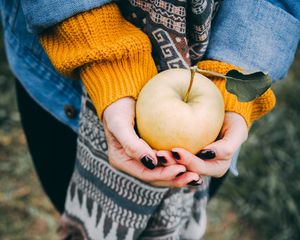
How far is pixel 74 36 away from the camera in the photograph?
2.46 ft

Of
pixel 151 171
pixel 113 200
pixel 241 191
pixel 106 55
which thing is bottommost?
pixel 241 191

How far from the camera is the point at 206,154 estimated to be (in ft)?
2.25

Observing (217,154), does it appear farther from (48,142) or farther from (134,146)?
(48,142)

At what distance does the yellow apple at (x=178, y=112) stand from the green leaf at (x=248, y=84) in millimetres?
35

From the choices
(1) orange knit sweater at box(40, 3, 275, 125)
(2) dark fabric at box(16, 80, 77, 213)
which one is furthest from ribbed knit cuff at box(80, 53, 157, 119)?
(2) dark fabric at box(16, 80, 77, 213)

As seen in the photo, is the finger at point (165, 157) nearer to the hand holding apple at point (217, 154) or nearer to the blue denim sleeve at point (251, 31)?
the hand holding apple at point (217, 154)

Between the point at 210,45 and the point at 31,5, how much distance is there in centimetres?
31

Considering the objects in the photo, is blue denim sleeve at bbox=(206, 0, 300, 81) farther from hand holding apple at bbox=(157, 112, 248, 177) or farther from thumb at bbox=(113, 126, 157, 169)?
thumb at bbox=(113, 126, 157, 169)

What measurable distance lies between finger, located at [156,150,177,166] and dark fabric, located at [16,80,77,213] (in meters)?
0.43

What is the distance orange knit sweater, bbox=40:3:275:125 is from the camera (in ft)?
2.40

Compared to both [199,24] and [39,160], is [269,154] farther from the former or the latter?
[199,24]

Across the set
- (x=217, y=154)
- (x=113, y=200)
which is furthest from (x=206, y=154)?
(x=113, y=200)

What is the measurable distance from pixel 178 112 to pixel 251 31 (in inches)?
9.8

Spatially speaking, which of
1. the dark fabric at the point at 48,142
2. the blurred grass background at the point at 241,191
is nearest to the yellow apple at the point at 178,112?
the dark fabric at the point at 48,142
